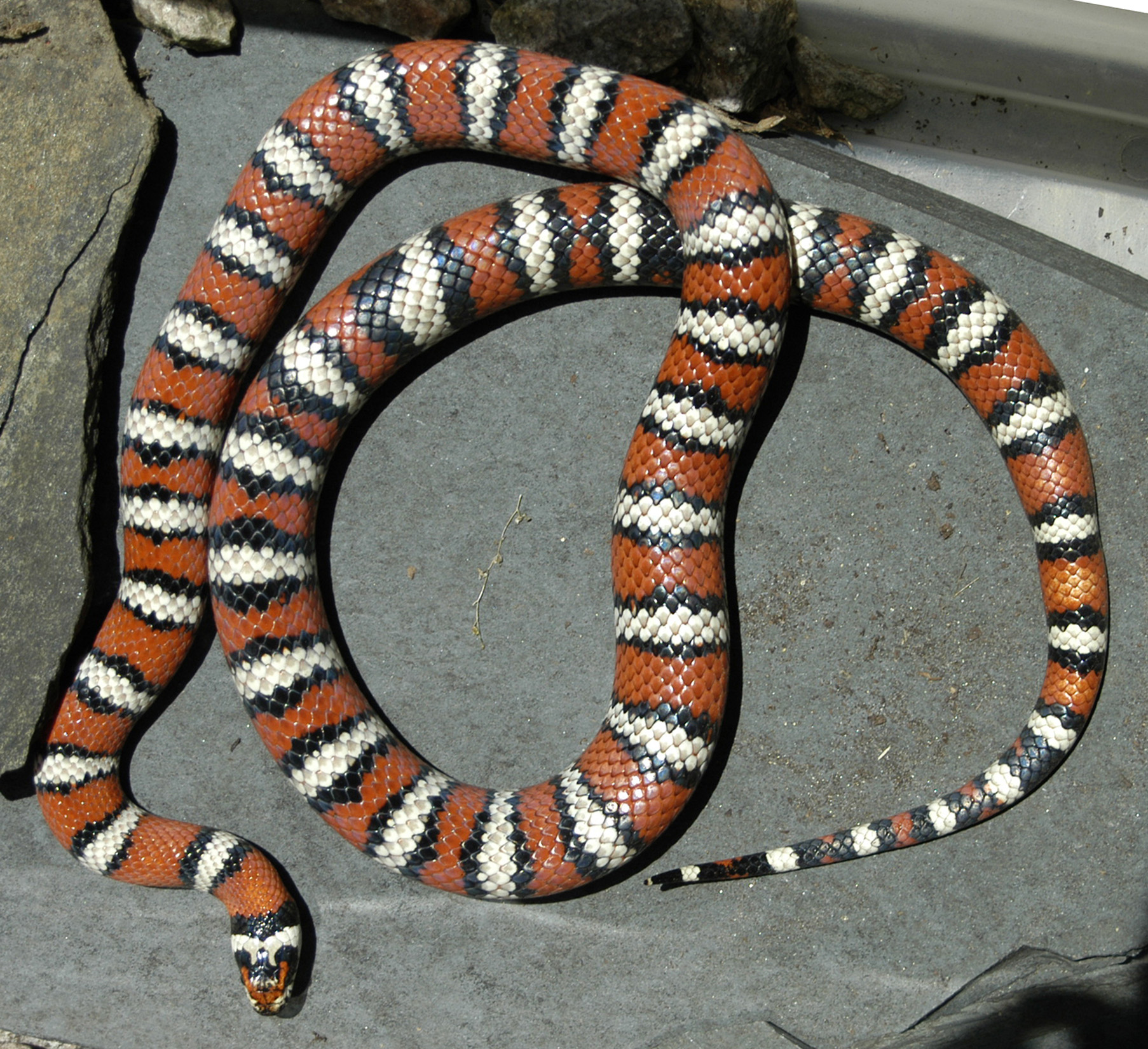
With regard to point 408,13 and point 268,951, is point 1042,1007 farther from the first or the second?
point 408,13

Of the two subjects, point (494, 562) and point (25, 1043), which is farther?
point (25, 1043)

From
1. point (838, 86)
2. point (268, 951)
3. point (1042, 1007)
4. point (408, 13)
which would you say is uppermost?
point (838, 86)

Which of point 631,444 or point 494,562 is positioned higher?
point 631,444

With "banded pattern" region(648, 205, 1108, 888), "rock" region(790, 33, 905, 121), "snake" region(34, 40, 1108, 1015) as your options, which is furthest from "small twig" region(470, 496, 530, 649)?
"rock" region(790, 33, 905, 121)

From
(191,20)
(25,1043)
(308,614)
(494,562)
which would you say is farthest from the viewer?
(25,1043)

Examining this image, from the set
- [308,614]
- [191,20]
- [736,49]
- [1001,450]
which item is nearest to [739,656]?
[1001,450]

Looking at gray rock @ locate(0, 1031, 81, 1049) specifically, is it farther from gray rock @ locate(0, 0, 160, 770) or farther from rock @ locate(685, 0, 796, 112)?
rock @ locate(685, 0, 796, 112)

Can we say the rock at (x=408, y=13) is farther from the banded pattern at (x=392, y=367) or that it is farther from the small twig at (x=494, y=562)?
the small twig at (x=494, y=562)

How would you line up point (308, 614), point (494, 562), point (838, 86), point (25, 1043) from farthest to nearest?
point (25, 1043)
point (838, 86)
point (494, 562)
point (308, 614)
